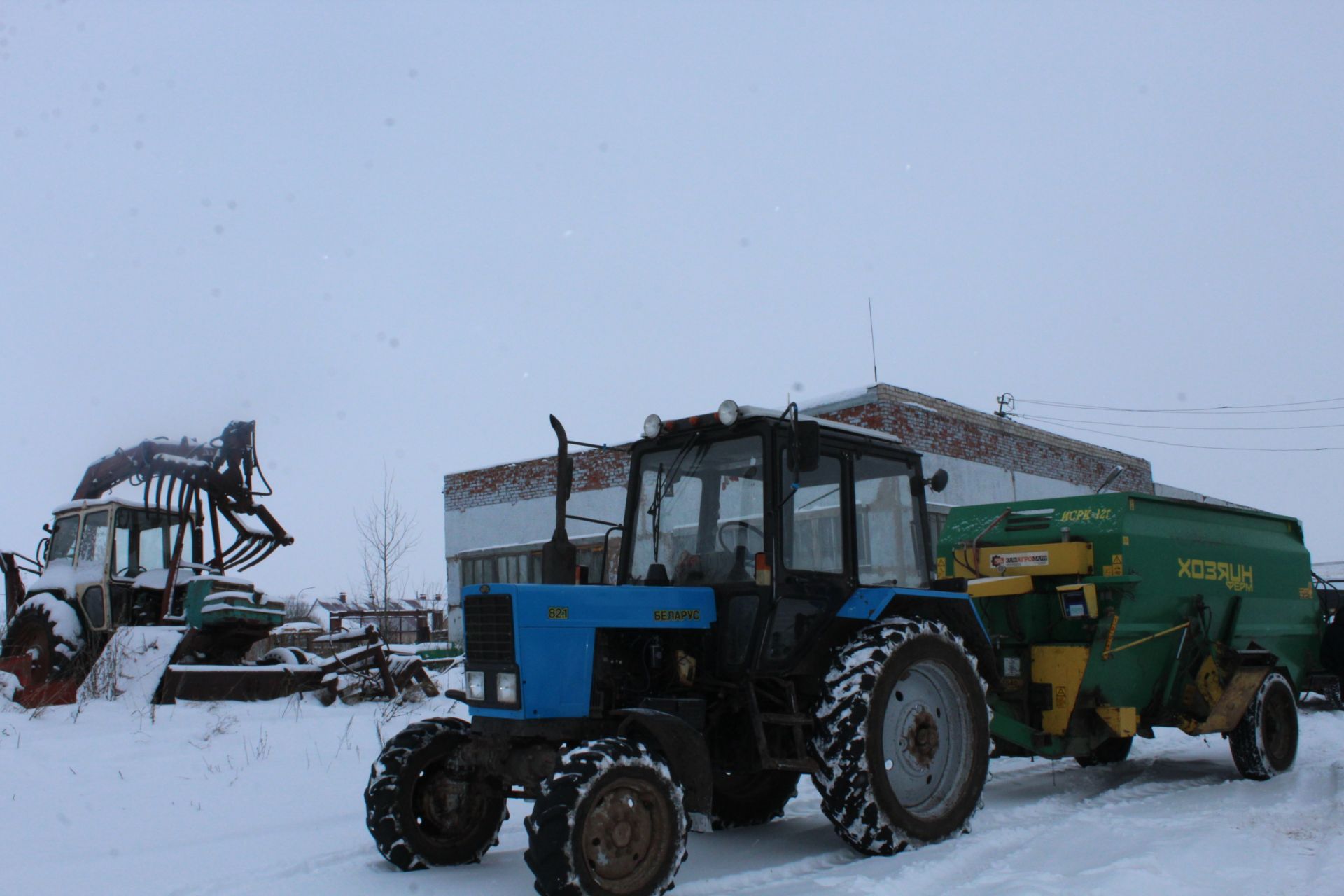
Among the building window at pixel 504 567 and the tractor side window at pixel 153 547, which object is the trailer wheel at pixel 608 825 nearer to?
the tractor side window at pixel 153 547

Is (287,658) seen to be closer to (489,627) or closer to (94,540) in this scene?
(94,540)

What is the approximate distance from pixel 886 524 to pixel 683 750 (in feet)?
7.49

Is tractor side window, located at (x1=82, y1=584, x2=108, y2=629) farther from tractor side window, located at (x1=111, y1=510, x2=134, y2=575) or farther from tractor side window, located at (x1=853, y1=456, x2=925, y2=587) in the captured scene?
tractor side window, located at (x1=853, y1=456, x2=925, y2=587)

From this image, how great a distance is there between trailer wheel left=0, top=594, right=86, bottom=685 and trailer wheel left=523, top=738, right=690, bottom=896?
380 inches

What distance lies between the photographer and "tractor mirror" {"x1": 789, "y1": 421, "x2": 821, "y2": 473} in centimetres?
557

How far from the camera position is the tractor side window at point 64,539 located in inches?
512

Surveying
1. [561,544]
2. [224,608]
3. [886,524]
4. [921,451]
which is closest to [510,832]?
[561,544]

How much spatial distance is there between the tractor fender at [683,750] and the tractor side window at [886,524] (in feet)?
5.60

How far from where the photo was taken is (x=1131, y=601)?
8.02 m

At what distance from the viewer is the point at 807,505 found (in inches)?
242

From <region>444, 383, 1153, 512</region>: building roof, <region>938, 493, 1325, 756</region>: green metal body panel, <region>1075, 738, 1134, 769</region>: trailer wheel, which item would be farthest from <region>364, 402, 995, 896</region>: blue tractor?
<region>444, 383, 1153, 512</region>: building roof

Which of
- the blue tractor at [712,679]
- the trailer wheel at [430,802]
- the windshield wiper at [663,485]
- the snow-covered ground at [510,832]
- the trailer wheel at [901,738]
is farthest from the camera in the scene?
the windshield wiper at [663,485]

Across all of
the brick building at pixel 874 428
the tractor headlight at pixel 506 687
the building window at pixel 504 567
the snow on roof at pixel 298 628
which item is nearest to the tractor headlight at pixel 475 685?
the tractor headlight at pixel 506 687

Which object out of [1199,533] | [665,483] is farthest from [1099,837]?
[1199,533]
